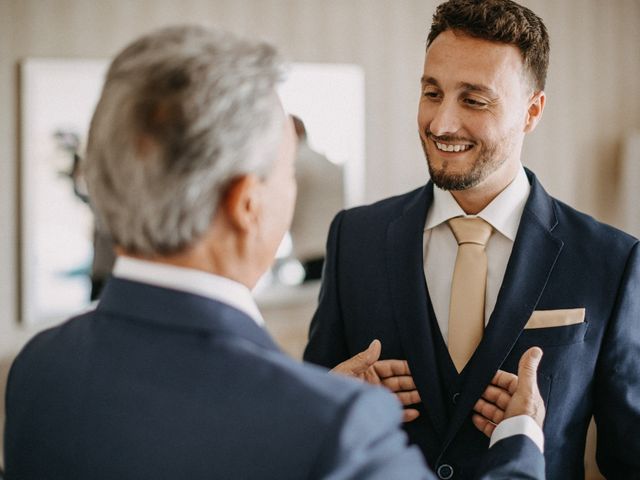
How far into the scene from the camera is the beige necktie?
1.48m

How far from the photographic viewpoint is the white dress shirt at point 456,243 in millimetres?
1531

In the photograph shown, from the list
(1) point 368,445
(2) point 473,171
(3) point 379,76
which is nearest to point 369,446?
(1) point 368,445

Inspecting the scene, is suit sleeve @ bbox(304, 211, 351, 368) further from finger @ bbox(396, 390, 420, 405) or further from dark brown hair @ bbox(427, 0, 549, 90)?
dark brown hair @ bbox(427, 0, 549, 90)

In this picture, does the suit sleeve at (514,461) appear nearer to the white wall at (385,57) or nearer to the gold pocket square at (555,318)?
Result: the gold pocket square at (555,318)

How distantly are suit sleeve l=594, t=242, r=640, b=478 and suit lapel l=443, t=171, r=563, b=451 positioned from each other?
0.54 feet

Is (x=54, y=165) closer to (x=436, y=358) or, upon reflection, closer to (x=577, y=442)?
(x=436, y=358)

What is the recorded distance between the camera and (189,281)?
86 centimetres

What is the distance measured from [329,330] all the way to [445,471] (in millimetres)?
432

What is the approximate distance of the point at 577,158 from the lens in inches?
161

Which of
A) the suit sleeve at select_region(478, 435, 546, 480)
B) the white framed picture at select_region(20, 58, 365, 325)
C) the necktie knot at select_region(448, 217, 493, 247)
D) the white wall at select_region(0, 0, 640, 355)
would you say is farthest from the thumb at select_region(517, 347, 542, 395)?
the white wall at select_region(0, 0, 640, 355)

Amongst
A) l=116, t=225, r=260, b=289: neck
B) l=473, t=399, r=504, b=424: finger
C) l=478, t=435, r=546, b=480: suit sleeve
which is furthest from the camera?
l=473, t=399, r=504, b=424: finger

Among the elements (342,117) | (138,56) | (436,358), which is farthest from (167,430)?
(342,117)

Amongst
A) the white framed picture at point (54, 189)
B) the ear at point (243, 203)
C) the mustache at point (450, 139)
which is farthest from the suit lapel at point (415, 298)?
the white framed picture at point (54, 189)

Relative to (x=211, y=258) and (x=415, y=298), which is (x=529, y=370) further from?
(x=211, y=258)
